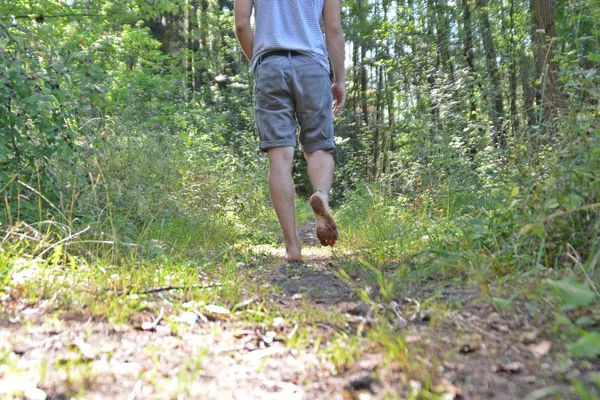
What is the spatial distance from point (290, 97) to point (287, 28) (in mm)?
427

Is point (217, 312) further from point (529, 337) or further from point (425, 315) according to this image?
point (529, 337)

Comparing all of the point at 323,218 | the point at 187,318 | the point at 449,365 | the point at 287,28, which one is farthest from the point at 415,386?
the point at 287,28

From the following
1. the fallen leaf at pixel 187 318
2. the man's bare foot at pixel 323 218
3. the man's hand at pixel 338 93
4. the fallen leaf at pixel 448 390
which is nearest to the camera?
the fallen leaf at pixel 448 390

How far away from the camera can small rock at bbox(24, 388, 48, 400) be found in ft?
3.47

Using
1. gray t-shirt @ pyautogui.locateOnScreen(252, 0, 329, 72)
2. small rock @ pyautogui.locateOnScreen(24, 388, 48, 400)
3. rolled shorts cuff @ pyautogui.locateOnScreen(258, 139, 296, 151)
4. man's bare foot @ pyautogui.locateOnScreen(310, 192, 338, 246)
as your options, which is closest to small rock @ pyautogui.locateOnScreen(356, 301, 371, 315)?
small rock @ pyautogui.locateOnScreen(24, 388, 48, 400)

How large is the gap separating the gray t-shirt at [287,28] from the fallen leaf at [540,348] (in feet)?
7.64

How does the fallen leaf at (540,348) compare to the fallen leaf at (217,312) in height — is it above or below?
above

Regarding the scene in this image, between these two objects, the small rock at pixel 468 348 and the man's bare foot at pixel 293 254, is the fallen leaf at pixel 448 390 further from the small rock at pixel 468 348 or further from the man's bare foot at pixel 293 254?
the man's bare foot at pixel 293 254

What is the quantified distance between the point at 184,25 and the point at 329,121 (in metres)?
15.9

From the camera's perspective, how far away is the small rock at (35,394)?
1.06m

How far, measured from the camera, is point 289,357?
1385 mm

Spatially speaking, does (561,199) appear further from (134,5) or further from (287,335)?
(134,5)

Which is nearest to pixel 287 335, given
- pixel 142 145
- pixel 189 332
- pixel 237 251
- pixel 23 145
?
pixel 189 332

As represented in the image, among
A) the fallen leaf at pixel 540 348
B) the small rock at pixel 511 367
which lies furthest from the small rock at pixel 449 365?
the fallen leaf at pixel 540 348
